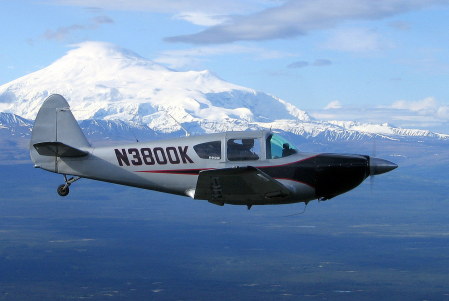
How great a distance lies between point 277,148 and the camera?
23.0m

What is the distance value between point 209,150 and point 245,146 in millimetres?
1164

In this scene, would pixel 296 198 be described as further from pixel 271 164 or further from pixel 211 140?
pixel 211 140

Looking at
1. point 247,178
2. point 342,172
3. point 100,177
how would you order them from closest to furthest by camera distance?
point 247,178, point 342,172, point 100,177

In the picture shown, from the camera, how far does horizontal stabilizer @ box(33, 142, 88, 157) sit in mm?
24031

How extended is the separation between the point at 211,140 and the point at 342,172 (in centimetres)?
428

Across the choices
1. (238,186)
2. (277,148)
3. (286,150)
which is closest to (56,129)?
(238,186)

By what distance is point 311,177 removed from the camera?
23.2 metres

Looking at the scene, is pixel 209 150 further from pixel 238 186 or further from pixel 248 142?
pixel 238 186

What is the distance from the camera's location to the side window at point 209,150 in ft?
75.4

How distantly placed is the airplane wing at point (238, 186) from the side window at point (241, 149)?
100 cm

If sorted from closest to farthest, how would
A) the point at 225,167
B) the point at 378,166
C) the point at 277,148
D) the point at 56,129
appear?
the point at 225,167 → the point at 277,148 → the point at 378,166 → the point at 56,129

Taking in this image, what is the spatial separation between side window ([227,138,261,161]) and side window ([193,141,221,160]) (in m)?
0.35

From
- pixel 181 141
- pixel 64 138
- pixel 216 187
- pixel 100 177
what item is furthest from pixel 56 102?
pixel 216 187

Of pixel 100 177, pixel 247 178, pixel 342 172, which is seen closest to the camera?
pixel 247 178
